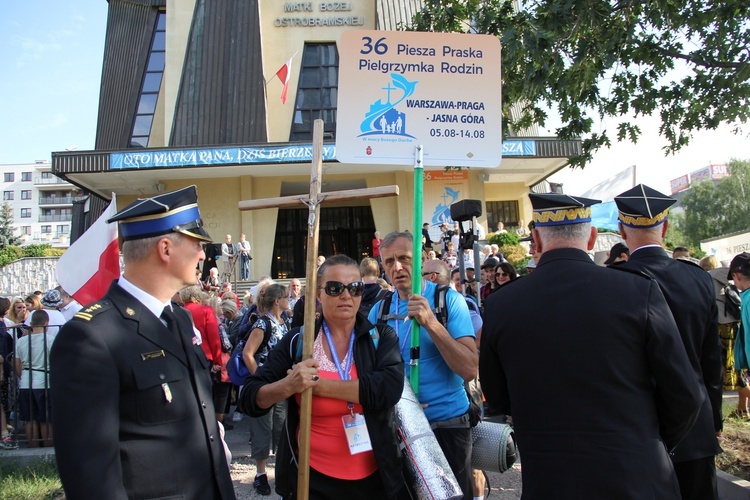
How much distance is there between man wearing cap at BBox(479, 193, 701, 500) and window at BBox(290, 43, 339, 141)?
23.5 meters

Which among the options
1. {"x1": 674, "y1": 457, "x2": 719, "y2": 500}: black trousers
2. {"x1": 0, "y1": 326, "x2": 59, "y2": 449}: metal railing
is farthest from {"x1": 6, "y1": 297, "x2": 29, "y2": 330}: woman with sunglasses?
{"x1": 674, "y1": 457, "x2": 719, "y2": 500}: black trousers

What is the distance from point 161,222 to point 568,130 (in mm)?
5807

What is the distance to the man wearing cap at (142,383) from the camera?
6.34 ft

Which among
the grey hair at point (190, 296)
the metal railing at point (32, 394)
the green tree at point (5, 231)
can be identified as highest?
the green tree at point (5, 231)

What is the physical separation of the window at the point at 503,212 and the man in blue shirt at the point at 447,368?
24.1m

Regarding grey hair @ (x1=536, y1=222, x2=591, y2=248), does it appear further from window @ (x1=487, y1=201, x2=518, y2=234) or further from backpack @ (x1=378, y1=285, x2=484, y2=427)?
window @ (x1=487, y1=201, x2=518, y2=234)

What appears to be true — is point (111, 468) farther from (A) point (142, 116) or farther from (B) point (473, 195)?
(A) point (142, 116)

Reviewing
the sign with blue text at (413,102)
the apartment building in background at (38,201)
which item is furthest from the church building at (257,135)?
the apartment building in background at (38,201)

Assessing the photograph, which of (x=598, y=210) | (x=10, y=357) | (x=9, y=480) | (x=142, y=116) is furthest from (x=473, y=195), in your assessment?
(x=9, y=480)

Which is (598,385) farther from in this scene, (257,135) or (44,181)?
(44,181)

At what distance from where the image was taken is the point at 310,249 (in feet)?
10.2

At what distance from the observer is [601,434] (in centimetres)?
230

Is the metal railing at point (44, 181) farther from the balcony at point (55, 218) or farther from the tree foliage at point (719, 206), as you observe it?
the tree foliage at point (719, 206)

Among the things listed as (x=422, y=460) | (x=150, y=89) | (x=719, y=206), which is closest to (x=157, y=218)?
(x=422, y=460)
